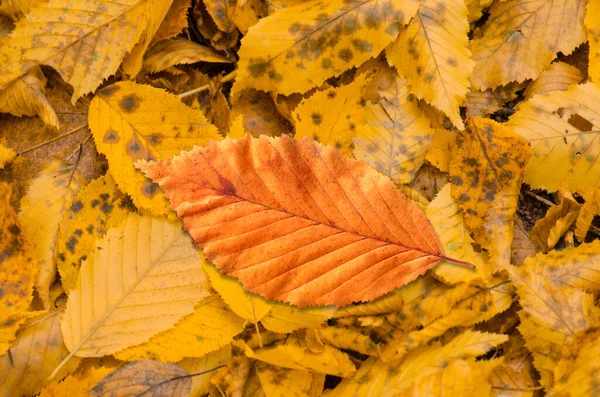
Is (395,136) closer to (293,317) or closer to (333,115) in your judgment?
(333,115)

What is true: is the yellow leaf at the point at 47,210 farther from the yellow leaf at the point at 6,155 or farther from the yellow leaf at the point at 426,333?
the yellow leaf at the point at 426,333

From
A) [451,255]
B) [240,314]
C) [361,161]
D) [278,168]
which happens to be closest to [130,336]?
[240,314]

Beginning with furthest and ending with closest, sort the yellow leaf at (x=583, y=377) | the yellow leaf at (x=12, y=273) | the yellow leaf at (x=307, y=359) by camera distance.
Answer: the yellow leaf at (x=12, y=273), the yellow leaf at (x=307, y=359), the yellow leaf at (x=583, y=377)

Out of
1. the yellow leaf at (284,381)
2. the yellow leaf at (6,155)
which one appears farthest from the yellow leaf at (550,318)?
the yellow leaf at (6,155)

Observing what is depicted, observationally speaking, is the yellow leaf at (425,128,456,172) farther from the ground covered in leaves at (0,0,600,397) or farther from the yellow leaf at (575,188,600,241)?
the yellow leaf at (575,188,600,241)

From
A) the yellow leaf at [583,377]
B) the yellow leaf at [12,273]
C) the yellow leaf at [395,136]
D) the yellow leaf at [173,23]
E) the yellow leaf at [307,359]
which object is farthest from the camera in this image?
the yellow leaf at [173,23]

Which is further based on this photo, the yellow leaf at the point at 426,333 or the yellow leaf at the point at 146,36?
the yellow leaf at the point at 146,36

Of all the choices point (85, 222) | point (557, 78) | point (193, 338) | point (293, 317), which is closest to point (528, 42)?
point (557, 78)
